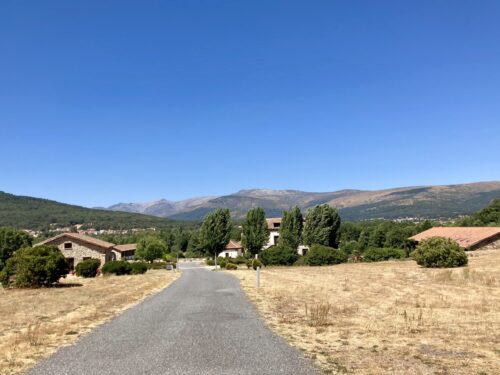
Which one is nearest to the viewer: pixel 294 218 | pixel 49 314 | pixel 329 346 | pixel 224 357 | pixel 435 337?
pixel 224 357

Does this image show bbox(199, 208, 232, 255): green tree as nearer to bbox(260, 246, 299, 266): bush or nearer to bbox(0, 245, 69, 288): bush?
bbox(260, 246, 299, 266): bush

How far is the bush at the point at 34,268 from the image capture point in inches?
1190

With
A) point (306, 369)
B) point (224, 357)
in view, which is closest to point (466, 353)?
point (306, 369)

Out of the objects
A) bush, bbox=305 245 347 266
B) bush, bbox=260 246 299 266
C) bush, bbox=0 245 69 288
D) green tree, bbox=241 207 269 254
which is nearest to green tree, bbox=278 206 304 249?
green tree, bbox=241 207 269 254

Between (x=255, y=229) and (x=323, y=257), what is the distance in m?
23.2

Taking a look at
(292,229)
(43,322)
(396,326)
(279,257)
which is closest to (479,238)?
(279,257)

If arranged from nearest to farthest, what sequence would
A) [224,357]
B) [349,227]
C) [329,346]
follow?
[224,357], [329,346], [349,227]

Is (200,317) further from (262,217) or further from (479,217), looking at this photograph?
(479,217)

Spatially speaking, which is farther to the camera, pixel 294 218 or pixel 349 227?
pixel 349 227

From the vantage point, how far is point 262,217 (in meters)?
77.3

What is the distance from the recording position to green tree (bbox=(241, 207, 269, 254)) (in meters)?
77.2

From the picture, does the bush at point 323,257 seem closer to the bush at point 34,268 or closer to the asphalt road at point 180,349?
the bush at point 34,268

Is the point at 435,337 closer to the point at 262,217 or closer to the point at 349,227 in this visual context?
the point at 262,217

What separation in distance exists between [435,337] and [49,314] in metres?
14.5
